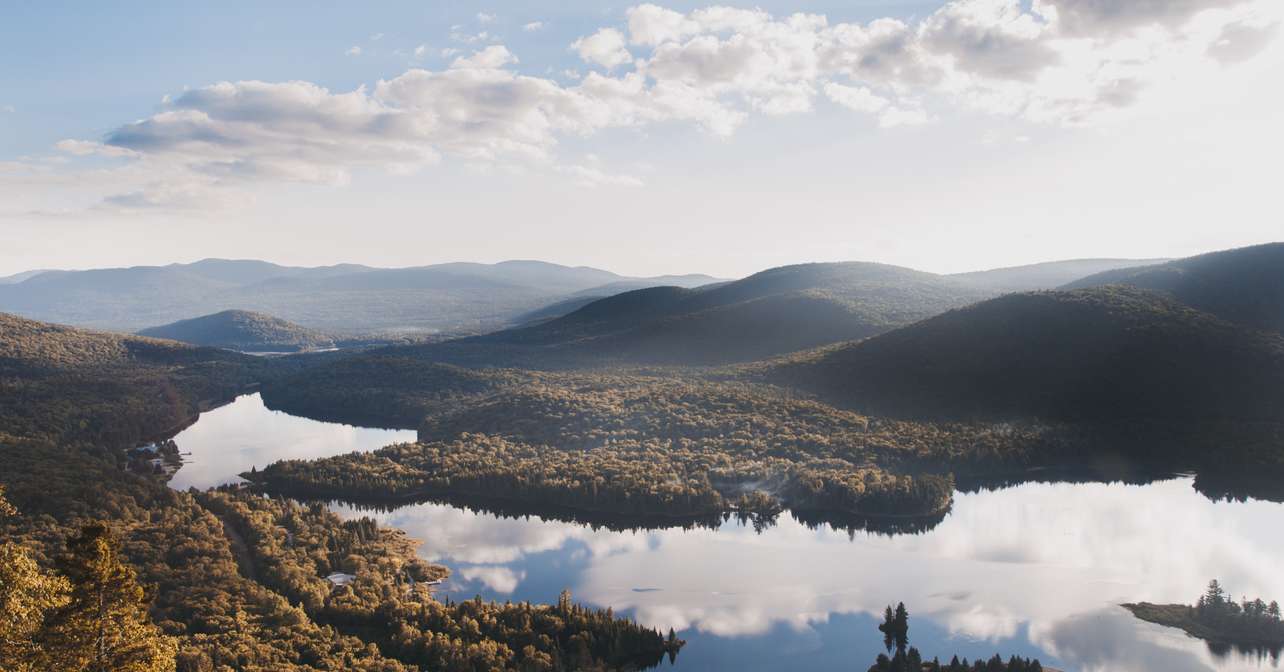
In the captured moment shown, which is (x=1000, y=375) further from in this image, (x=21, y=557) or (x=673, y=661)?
(x=21, y=557)

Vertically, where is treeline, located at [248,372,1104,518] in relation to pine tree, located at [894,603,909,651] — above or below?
above

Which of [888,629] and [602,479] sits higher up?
[602,479]

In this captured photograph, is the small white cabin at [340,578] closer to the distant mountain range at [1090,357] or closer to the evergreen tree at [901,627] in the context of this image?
the evergreen tree at [901,627]

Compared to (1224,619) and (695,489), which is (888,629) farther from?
(695,489)

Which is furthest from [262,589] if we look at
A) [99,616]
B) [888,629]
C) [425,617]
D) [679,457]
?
[679,457]

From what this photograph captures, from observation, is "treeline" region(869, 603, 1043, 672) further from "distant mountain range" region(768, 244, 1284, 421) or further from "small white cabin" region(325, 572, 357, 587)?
"distant mountain range" region(768, 244, 1284, 421)

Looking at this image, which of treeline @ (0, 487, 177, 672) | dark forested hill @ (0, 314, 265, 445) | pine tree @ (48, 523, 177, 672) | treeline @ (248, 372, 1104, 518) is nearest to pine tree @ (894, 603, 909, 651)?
treeline @ (248, 372, 1104, 518)

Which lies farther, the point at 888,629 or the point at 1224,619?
the point at 888,629
